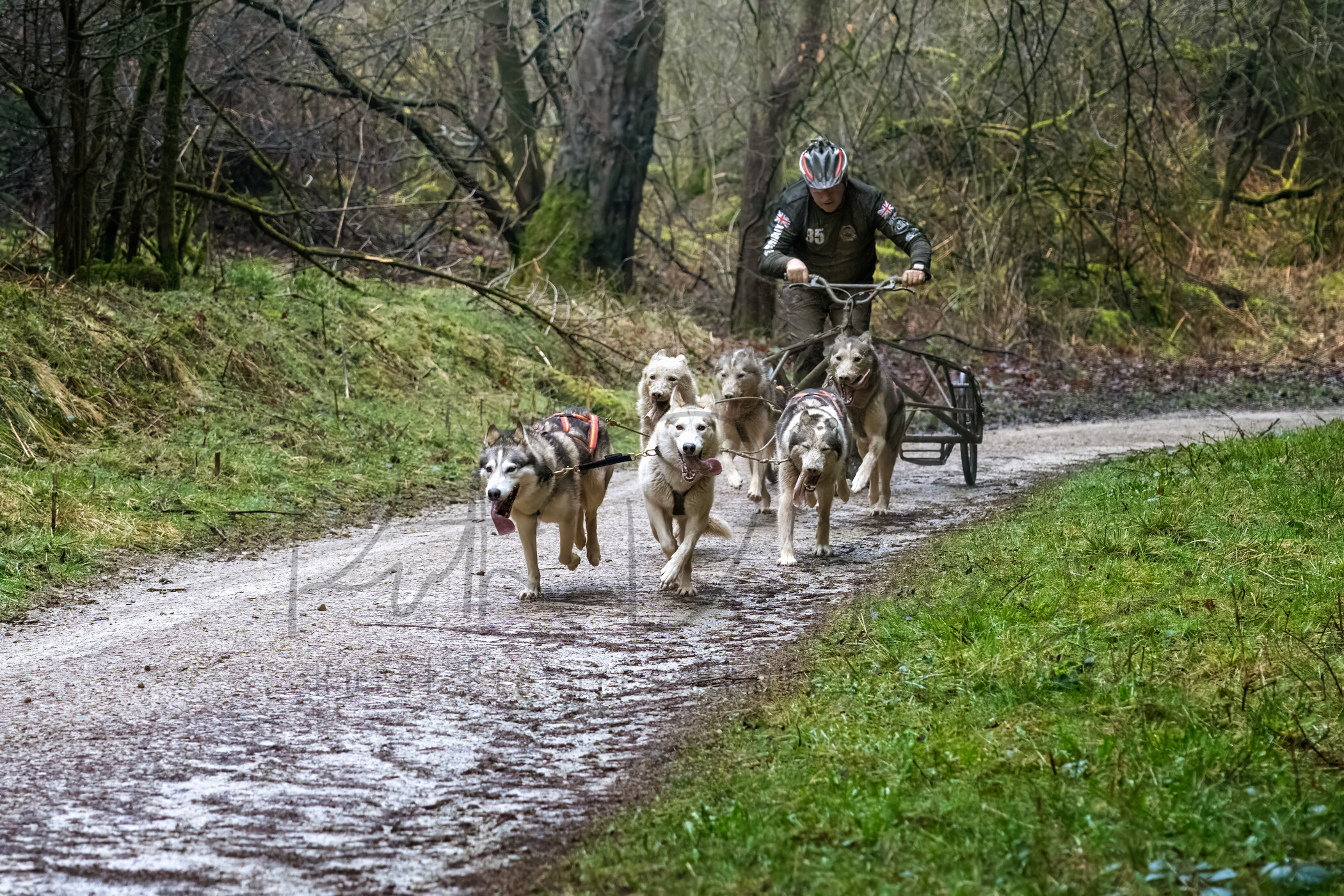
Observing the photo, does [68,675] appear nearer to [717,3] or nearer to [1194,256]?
[1194,256]

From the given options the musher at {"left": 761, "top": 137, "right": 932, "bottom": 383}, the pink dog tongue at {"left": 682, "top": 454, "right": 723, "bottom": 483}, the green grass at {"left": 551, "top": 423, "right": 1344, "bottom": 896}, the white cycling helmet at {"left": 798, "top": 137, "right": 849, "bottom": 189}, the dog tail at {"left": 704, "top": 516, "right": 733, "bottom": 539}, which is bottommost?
the green grass at {"left": 551, "top": 423, "right": 1344, "bottom": 896}

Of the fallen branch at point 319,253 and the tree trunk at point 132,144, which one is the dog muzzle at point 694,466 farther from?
the tree trunk at point 132,144

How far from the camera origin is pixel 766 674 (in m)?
5.69

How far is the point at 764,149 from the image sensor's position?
21.3 metres

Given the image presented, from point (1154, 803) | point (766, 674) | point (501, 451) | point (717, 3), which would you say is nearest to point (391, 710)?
point (766, 674)

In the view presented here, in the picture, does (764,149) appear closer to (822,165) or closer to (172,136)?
(172,136)

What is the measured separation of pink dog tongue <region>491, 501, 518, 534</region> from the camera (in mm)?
6816

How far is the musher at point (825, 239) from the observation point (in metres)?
9.75

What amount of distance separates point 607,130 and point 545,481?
540 inches

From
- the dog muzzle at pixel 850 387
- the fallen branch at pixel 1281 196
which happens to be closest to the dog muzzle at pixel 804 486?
the dog muzzle at pixel 850 387

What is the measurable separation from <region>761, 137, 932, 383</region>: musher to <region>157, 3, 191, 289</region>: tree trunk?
6.73 metres

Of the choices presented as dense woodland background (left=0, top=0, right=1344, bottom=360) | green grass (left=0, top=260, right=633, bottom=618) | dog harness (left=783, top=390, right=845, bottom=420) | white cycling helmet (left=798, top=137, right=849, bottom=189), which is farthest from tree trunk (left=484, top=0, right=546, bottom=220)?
dog harness (left=783, top=390, right=845, bottom=420)

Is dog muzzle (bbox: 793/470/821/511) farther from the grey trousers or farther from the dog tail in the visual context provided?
the grey trousers

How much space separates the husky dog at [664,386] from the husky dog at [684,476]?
179cm
